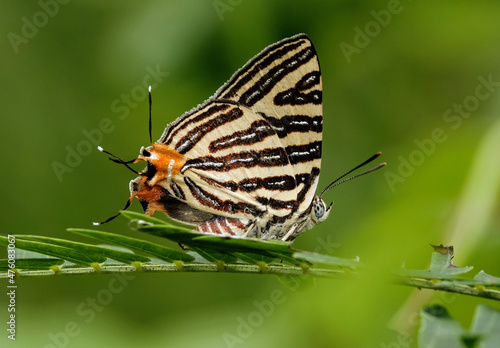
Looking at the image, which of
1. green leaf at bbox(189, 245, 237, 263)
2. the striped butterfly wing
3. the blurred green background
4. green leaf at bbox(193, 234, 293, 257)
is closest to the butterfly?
the striped butterfly wing

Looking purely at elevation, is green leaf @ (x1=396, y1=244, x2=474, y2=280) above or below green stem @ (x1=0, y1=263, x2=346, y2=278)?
below

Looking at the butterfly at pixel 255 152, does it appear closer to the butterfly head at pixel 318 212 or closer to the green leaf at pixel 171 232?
the butterfly head at pixel 318 212

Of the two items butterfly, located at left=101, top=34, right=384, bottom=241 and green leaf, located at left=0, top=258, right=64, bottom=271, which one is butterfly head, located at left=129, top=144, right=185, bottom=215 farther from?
green leaf, located at left=0, top=258, right=64, bottom=271

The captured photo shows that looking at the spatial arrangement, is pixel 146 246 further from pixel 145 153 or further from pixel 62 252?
pixel 145 153

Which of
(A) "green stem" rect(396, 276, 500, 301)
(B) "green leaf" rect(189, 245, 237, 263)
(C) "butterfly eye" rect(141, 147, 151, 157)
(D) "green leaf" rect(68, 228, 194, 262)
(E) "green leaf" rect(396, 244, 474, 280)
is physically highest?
(C) "butterfly eye" rect(141, 147, 151, 157)

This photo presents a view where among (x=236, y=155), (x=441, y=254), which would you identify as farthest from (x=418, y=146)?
(x=441, y=254)

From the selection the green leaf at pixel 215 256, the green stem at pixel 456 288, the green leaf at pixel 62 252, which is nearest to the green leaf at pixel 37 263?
the green leaf at pixel 62 252

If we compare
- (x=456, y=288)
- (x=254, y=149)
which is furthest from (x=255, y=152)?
(x=456, y=288)
